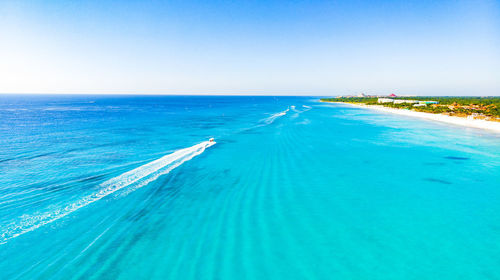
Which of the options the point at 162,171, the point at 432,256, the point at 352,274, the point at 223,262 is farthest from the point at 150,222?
the point at 432,256

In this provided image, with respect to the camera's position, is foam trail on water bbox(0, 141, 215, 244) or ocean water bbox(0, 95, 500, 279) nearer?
ocean water bbox(0, 95, 500, 279)

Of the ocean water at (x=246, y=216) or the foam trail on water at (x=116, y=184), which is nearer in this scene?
the ocean water at (x=246, y=216)

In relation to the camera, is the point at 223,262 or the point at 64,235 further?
the point at 64,235

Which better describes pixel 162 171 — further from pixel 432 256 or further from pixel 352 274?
pixel 432 256

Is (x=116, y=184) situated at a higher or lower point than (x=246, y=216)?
higher
